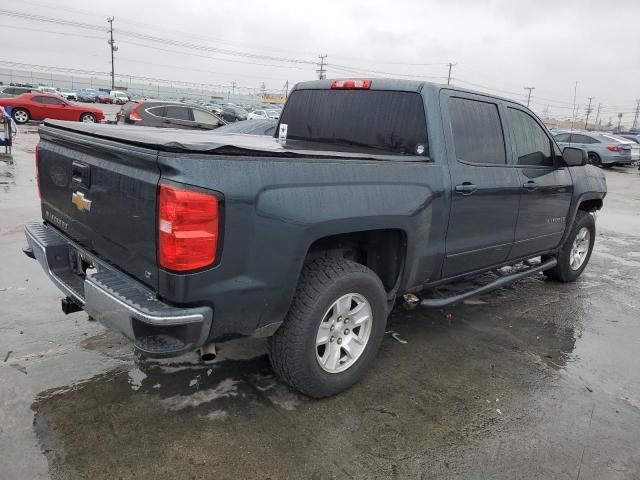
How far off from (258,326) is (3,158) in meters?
13.2

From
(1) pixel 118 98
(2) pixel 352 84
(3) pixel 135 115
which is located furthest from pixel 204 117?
(1) pixel 118 98

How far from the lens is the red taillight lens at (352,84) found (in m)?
4.01

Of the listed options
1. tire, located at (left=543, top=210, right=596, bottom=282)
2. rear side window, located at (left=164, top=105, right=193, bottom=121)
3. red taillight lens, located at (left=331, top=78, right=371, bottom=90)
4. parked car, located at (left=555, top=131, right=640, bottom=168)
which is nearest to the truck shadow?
tire, located at (left=543, top=210, right=596, bottom=282)

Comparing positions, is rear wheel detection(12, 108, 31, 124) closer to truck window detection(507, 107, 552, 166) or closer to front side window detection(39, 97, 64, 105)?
front side window detection(39, 97, 64, 105)

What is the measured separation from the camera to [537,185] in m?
4.58

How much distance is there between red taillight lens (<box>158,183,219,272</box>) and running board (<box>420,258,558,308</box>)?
6.59 ft

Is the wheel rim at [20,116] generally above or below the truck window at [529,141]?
below

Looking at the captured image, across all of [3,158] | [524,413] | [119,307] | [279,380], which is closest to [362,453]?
[279,380]

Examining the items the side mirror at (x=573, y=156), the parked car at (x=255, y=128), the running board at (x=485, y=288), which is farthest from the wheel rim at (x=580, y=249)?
the parked car at (x=255, y=128)

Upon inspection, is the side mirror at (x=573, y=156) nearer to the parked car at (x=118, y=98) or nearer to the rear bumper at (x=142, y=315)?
the rear bumper at (x=142, y=315)

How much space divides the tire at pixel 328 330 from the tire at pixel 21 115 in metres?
26.5

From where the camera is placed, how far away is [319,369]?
304 cm

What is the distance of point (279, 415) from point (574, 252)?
442cm

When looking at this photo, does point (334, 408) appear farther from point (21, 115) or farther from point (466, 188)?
point (21, 115)
